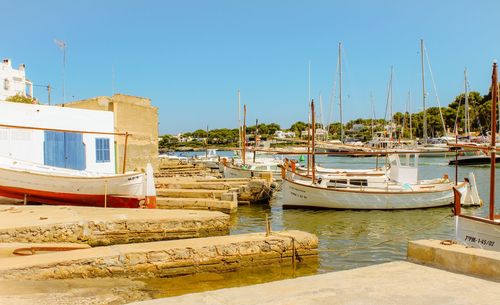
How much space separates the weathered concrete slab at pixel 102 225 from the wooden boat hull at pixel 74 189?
182 cm

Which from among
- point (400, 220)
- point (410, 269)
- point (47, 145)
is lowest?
point (400, 220)

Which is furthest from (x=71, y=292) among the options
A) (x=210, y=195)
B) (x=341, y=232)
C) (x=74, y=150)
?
(x=210, y=195)

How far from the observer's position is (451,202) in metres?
26.3

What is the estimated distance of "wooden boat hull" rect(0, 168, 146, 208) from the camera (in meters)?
17.0

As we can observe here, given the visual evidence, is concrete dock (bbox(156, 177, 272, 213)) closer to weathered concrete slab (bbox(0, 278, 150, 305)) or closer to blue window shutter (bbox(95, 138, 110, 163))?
blue window shutter (bbox(95, 138, 110, 163))

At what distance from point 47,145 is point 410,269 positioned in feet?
58.3

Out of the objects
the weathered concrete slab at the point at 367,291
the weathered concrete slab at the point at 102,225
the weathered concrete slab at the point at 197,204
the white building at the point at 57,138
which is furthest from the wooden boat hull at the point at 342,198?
the weathered concrete slab at the point at 367,291

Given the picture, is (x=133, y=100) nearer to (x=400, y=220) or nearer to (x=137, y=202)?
(x=137, y=202)

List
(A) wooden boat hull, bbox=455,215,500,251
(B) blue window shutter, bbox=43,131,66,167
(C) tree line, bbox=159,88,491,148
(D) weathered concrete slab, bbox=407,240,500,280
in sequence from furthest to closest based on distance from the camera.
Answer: (C) tree line, bbox=159,88,491,148, (B) blue window shutter, bbox=43,131,66,167, (A) wooden boat hull, bbox=455,215,500,251, (D) weathered concrete slab, bbox=407,240,500,280

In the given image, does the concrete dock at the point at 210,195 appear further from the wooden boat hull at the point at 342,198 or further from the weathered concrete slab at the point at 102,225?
the weathered concrete slab at the point at 102,225

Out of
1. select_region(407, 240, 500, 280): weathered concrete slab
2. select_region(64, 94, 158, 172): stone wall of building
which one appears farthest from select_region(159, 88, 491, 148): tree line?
select_region(407, 240, 500, 280): weathered concrete slab

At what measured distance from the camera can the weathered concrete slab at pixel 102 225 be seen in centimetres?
1178

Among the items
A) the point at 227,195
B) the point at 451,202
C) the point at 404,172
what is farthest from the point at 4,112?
the point at 451,202

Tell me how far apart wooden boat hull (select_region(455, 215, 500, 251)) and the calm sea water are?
1947mm
